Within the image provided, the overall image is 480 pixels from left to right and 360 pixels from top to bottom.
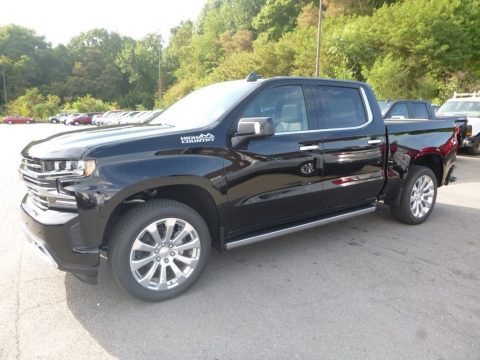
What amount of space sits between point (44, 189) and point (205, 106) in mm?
1720

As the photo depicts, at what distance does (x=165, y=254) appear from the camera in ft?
9.87

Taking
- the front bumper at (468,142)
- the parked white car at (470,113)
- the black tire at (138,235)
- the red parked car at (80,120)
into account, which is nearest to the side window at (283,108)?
the black tire at (138,235)

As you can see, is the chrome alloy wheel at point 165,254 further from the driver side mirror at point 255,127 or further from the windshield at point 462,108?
the windshield at point 462,108

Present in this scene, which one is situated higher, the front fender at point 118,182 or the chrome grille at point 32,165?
the chrome grille at point 32,165

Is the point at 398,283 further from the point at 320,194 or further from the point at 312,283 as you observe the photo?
the point at 320,194

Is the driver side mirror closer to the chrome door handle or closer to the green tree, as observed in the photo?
the chrome door handle

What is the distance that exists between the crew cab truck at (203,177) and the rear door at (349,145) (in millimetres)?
15

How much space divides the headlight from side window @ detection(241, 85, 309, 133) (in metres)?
1.49

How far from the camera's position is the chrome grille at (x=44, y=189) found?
2.63 meters

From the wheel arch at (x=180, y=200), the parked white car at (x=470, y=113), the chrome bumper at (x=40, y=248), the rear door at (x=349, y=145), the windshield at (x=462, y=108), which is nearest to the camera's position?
the chrome bumper at (x=40, y=248)

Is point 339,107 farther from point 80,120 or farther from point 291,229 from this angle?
point 80,120

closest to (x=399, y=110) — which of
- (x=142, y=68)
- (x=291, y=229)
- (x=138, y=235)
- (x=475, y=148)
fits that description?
(x=475, y=148)

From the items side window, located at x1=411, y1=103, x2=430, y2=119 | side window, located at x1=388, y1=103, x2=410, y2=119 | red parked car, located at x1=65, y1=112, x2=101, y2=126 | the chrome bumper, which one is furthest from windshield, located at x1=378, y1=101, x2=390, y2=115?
red parked car, located at x1=65, y1=112, x2=101, y2=126

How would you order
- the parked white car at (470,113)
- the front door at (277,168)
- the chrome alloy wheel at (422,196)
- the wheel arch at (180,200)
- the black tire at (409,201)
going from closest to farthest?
1. the wheel arch at (180,200)
2. the front door at (277,168)
3. the black tire at (409,201)
4. the chrome alloy wheel at (422,196)
5. the parked white car at (470,113)
